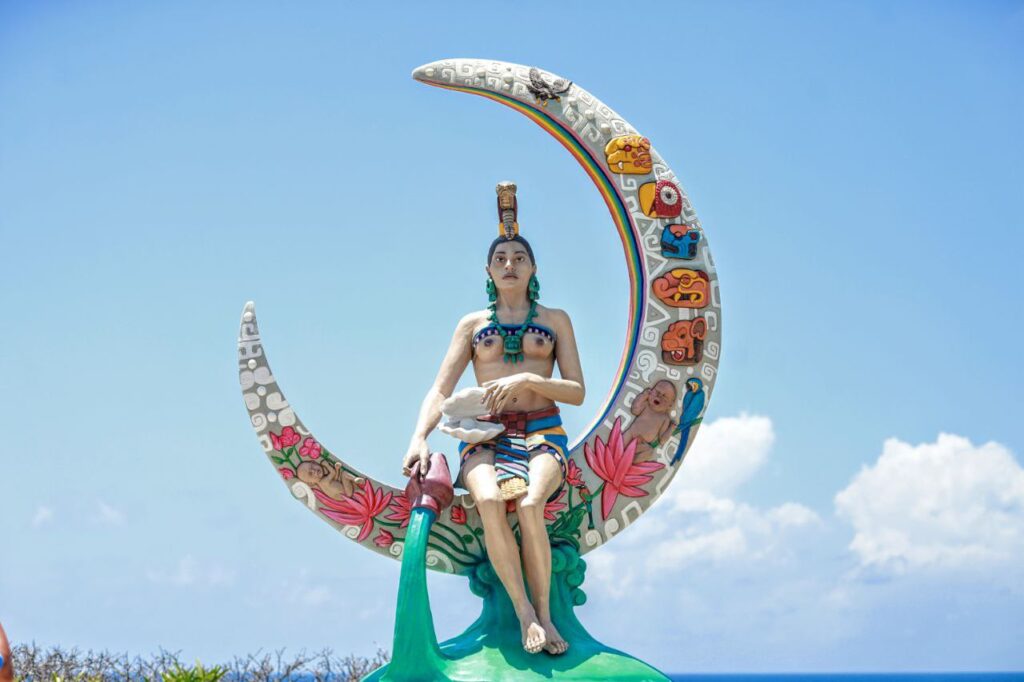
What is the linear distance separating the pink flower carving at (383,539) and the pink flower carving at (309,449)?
64cm

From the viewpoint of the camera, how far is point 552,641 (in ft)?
25.3

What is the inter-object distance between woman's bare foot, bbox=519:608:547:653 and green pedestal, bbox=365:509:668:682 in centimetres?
15

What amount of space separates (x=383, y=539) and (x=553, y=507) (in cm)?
109

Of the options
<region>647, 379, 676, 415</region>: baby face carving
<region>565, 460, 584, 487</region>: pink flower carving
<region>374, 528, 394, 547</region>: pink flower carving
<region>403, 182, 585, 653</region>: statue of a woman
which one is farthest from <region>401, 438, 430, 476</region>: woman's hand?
<region>647, 379, 676, 415</region>: baby face carving

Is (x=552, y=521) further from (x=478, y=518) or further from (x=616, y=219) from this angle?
(x=616, y=219)

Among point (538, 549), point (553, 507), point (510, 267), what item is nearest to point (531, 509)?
point (538, 549)

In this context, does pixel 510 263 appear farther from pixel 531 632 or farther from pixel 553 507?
pixel 531 632

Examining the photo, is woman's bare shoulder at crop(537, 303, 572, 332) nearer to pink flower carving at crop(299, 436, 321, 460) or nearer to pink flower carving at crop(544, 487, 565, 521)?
pink flower carving at crop(544, 487, 565, 521)

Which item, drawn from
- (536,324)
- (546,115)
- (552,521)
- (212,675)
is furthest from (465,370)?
(212,675)

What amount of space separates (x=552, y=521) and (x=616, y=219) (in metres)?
2.10

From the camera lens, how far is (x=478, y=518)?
8.23 metres

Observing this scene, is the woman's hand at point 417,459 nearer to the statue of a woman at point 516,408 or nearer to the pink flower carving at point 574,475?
the statue of a woman at point 516,408

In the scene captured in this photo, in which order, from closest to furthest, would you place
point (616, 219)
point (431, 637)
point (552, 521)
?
point (431, 637)
point (552, 521)
point (616, 219)

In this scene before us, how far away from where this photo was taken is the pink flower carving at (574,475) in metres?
8.29
